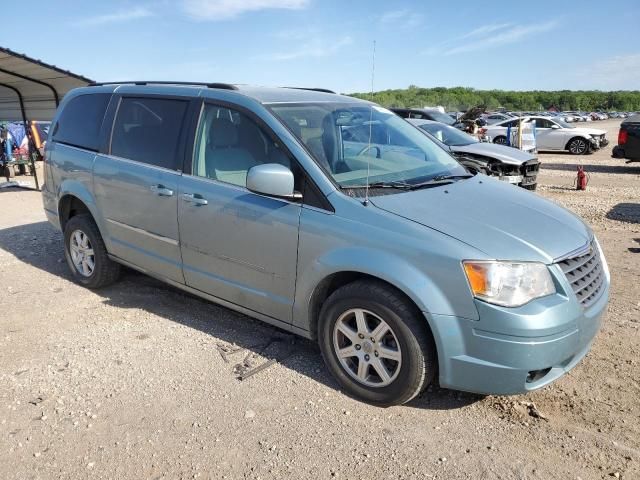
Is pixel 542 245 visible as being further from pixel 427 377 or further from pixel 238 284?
pixel 238 284

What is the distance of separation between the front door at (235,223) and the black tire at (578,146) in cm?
2051

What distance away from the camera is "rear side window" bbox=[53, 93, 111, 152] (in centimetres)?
496

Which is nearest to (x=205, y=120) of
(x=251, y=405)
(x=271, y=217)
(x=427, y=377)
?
(x=271, y=217)

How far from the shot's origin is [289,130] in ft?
11.7

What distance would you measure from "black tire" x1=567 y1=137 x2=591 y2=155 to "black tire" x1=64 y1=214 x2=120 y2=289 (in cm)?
2041

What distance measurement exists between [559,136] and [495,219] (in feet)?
67.2

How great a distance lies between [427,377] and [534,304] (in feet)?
Answer: 2.37

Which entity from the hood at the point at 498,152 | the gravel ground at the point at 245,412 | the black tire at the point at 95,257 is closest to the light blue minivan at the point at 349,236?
the black tire at the point at 95,257

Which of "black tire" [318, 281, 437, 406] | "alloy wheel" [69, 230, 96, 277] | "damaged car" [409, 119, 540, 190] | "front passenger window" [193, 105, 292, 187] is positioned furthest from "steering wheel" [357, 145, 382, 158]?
"damaged car" [409, 119, 540, 190]

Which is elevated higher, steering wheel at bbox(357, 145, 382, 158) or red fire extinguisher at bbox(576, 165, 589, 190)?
steering wheel at bbox(357, 145, 382, 158)

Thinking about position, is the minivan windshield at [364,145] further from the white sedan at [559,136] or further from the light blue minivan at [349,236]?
the white sedan at [559,136]

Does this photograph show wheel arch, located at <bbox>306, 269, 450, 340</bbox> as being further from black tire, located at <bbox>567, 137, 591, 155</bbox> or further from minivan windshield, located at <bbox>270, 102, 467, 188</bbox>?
black tire, located at <bbox>567, 137, 591, 155</bbox>

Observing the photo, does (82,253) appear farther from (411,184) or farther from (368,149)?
(411,184)

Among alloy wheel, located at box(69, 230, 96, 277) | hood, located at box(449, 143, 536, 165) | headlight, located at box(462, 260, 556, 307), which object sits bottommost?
alloy wheel, located at box(69, 230, 96, 277)
